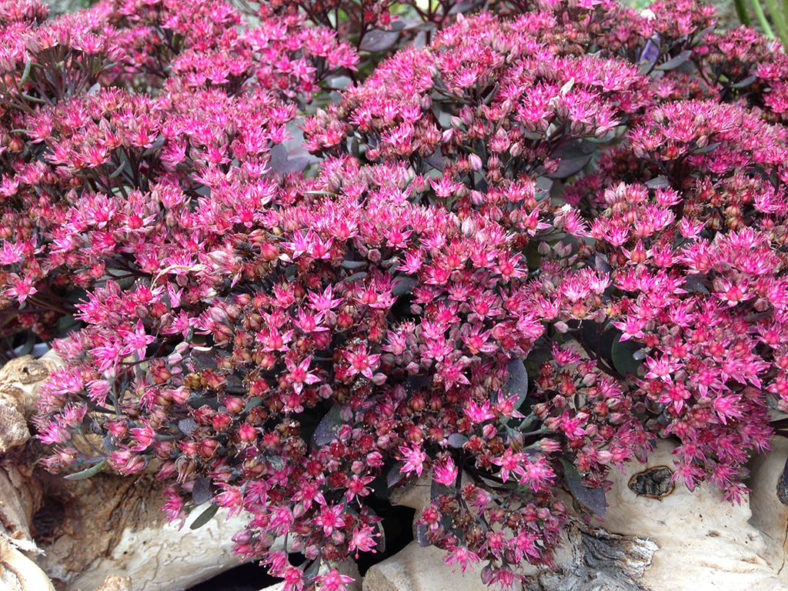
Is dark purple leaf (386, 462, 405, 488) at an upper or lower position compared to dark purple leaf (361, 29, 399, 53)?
lower

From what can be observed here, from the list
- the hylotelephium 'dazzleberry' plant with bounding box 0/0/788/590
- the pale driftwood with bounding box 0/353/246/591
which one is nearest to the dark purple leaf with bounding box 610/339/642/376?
the hylotelephium 'dazzleberry' plant with bounding box 0/0/788/590

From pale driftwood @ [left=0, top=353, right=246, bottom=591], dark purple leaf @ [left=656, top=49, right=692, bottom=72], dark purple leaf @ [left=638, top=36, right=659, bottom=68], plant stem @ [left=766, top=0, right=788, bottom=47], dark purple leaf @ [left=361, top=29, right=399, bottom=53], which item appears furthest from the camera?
plant stem @ [left=766, top=0, right=788, bottom=47]

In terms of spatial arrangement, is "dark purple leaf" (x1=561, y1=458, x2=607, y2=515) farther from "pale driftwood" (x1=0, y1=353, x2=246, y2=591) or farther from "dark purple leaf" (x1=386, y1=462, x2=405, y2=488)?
"pale driftwood" (x1=0, y1=353, x2=246, y2=591)

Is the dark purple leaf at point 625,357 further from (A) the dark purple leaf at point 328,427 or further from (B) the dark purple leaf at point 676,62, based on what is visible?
(B) the dark purple leaf at point 676,62

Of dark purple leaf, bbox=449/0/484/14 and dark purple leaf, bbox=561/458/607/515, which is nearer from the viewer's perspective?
dark purple leaf, bbox=561/458/607/515

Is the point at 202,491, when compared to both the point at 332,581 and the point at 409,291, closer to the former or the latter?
the point at 332,581

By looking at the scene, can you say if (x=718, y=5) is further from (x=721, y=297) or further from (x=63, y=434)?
(x=63, y=434)

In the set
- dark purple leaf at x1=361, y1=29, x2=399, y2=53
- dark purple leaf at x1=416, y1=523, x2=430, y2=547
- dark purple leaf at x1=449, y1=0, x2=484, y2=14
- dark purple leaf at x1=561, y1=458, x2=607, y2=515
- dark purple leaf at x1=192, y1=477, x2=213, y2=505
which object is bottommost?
dark purple leaf at x1=561, y1=458, x2=607, y2=515

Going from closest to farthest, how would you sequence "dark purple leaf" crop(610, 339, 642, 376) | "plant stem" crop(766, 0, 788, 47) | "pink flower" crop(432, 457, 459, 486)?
"pink flower" crop(432, 457, 459, 486) < "dark purple leaf" crop(610, 339, 642, 376) < "plant stem" crop(766, 0, 788, 47)

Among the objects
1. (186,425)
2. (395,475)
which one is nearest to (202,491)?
(186,425)
